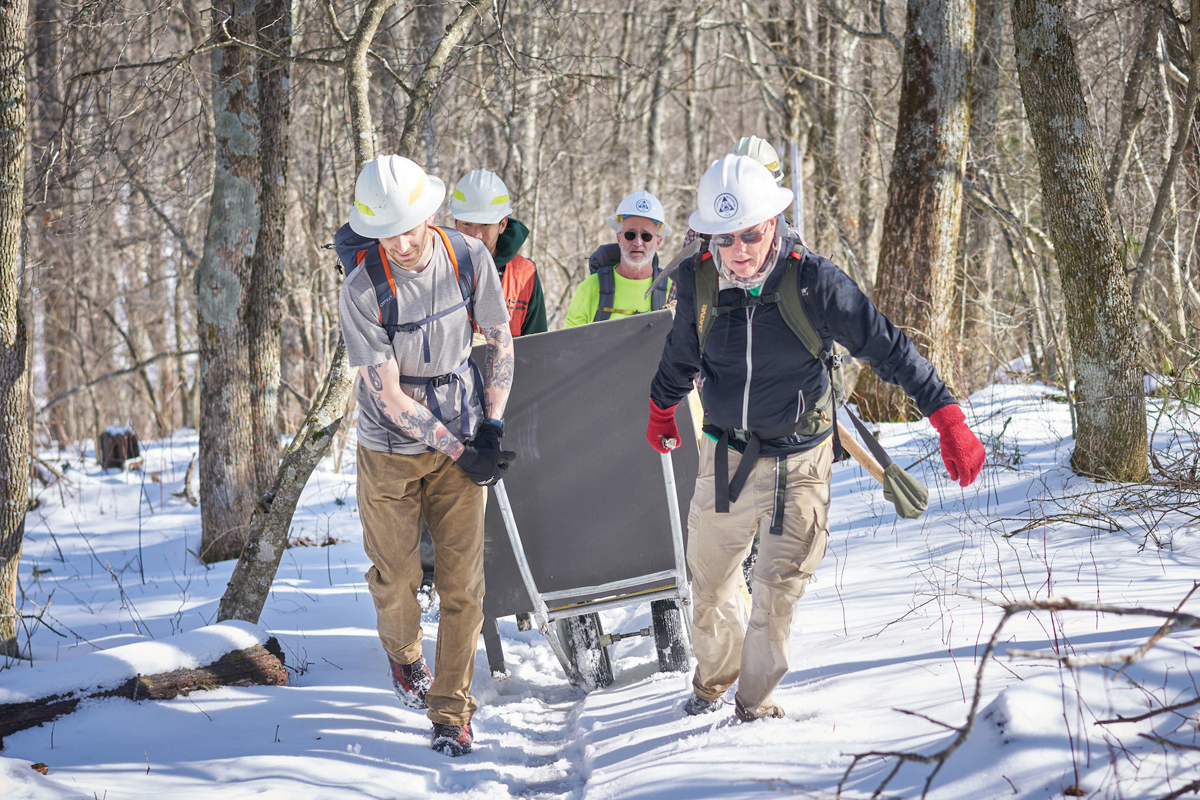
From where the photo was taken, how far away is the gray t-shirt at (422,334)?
3.13m

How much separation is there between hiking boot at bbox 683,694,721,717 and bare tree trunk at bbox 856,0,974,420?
4353mm

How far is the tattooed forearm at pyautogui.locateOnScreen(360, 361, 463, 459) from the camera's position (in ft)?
10.4

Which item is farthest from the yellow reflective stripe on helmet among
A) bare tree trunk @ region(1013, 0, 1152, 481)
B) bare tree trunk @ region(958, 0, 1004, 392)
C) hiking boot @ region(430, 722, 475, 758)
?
bare tree trunk @ region(958, 0, 1004, 392)

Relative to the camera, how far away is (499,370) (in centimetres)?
341

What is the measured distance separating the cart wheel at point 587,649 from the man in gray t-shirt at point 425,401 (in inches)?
24.0

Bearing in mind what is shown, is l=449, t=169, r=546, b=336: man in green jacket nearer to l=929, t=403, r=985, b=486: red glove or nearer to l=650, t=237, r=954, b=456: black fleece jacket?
l=650, t=237, r=954, b=456: black fleece jacket

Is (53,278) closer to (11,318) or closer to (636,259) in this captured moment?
(11,318)

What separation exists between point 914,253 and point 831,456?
473cm

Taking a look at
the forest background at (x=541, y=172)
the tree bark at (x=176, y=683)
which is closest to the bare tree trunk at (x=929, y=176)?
the forest background at (x=541, y=172)

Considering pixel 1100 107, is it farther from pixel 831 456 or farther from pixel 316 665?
pixel 316 665

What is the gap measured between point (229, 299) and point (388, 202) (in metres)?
3.33

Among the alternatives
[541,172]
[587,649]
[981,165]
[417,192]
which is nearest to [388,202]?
[417,192]

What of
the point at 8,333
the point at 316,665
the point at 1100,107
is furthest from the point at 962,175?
the point at 8,333

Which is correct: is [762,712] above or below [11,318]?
below
